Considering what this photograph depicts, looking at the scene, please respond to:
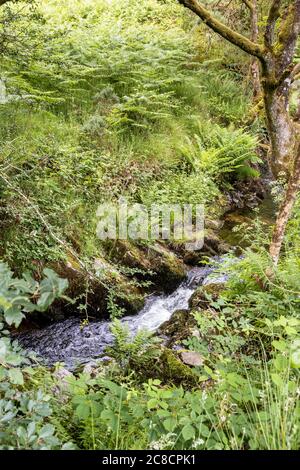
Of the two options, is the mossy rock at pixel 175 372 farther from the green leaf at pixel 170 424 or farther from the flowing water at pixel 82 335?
the green leaf at pixel 170 424

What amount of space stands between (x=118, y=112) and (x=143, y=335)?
522cm

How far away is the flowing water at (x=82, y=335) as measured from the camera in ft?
14.1

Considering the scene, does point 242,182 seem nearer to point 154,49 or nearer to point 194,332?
point 154,49

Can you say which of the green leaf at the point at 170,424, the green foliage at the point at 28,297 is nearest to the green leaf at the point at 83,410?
the green leaf at the point at 170,424

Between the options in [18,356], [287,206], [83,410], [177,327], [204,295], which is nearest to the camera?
[18,356]

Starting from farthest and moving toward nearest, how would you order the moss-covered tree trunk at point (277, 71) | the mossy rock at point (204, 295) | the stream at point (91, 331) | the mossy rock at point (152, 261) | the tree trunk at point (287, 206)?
the mossy rock at point (152, 261) → the mossy rock at point (204, 295) → the stream at point (91, 331) → the moss-covered tree trunk at point (277, 71) → the tree trunk at point (287, 206)

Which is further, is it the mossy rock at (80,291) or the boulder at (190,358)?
the mossy rock at (80,291)

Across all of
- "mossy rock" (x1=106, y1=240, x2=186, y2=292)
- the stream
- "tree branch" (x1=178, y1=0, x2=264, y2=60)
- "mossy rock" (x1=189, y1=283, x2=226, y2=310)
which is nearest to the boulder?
the stream

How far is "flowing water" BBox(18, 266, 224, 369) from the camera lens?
4.29 m

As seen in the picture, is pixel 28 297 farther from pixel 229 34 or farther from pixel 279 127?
pixel 279 127

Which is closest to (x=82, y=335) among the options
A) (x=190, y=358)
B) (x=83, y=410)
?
(x=190, y=358)

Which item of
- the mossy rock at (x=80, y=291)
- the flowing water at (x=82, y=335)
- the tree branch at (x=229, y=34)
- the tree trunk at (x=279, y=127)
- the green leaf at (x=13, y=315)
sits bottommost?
the flowing water at (x=82, y=335)

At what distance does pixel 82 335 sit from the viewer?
461cm

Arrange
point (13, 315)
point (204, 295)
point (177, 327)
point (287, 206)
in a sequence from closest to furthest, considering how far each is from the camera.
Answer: point (13, 315), point (287, 206), point (177, 327), point (204, 295)
